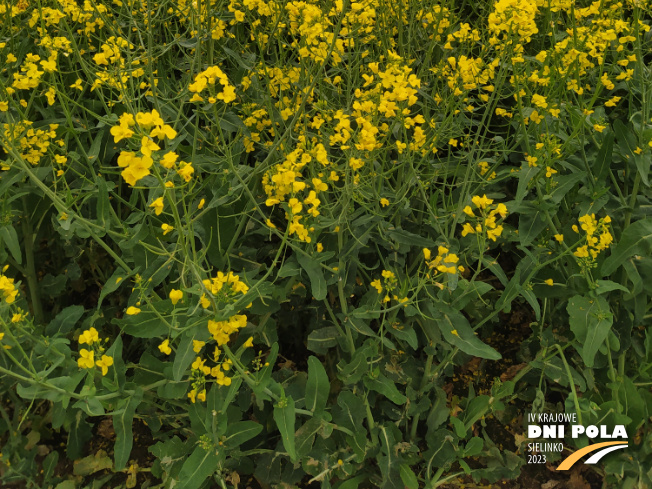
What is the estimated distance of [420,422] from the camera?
2.77m

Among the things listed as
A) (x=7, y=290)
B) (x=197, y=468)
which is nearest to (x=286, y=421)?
(x=197, y=468)

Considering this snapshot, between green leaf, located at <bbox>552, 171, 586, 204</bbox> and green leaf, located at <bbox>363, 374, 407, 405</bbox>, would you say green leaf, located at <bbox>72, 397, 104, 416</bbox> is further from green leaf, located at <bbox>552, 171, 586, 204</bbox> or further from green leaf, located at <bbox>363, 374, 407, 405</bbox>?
green leaf, located at <bbox>552, 171, 586, 204</bbox>

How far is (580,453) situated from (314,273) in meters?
1.60

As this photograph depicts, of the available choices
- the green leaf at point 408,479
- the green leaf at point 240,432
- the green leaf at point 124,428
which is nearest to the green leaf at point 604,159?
the green leaf at point 408,479

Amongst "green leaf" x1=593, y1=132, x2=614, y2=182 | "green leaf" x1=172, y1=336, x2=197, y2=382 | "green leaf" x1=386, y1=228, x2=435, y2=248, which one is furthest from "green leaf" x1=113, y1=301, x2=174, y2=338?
"green leaf" x1=593, y1=132, x2=614, y2=182

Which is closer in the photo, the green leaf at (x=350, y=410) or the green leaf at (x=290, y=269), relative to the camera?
the green leaf at (x=290, y=269)

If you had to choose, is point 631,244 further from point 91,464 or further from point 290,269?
point 91,464

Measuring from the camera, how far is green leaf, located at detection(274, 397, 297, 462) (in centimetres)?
196

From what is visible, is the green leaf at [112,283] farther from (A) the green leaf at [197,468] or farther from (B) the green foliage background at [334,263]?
(A) the green leaf at [197,468]

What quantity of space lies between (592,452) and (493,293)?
89 cm

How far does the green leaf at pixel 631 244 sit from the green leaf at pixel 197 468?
1.78 meters

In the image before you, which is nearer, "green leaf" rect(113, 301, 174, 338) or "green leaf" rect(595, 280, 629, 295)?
"green leaf" rect(113, 301, 174, 338)

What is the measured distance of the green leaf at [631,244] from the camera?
7.22 ft

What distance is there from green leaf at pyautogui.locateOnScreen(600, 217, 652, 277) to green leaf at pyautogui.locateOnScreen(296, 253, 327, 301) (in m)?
1.19
